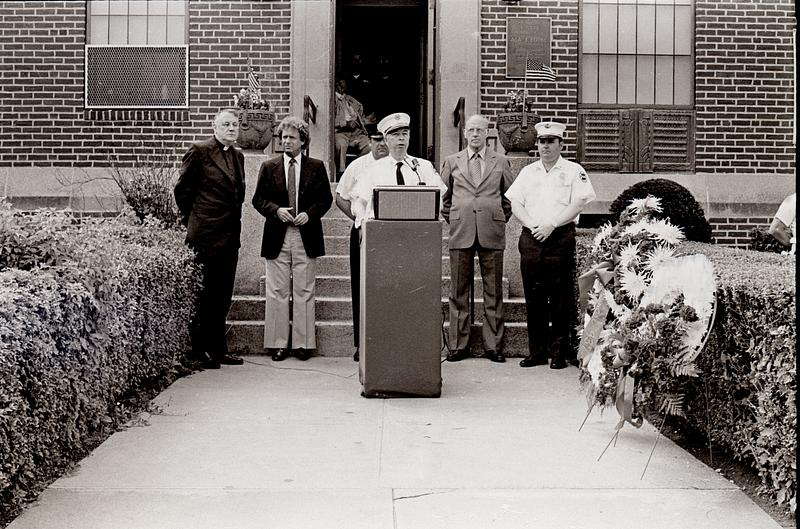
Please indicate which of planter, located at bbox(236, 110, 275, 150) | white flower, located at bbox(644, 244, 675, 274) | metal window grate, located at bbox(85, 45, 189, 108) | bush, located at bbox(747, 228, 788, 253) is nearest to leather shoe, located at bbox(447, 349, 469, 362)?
planter, located at bbox(236, 110, 275, 150)

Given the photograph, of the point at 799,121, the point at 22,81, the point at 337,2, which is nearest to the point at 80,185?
the point at 22,81

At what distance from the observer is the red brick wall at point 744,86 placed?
12.2m

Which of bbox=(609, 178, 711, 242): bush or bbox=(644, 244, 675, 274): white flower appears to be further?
bbox=(609, 178, 711, 242): bush

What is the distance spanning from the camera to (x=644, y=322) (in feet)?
17.6

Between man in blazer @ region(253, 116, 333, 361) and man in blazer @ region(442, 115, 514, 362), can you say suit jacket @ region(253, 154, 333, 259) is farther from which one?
man in blazer @ region(442, 115, 514, 362)

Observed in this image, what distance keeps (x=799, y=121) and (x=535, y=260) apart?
5.62 metres

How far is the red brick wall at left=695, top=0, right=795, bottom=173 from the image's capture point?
1220 cm

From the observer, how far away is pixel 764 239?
34.5 feet

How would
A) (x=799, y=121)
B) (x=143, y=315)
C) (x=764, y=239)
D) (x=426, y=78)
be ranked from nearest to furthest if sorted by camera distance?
(x=799, y=121)
(x=143, y=315)
(x=764, y=239)
(x=426, y=78)

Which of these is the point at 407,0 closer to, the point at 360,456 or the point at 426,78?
the point at 426,78

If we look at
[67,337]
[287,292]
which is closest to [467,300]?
[287,292]

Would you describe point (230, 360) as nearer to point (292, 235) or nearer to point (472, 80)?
point (292, 235)

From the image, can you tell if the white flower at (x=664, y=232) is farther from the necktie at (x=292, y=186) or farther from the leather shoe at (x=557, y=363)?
the necktie at (x=292, y=186)

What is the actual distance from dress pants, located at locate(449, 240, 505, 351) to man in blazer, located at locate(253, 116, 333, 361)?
119cm
